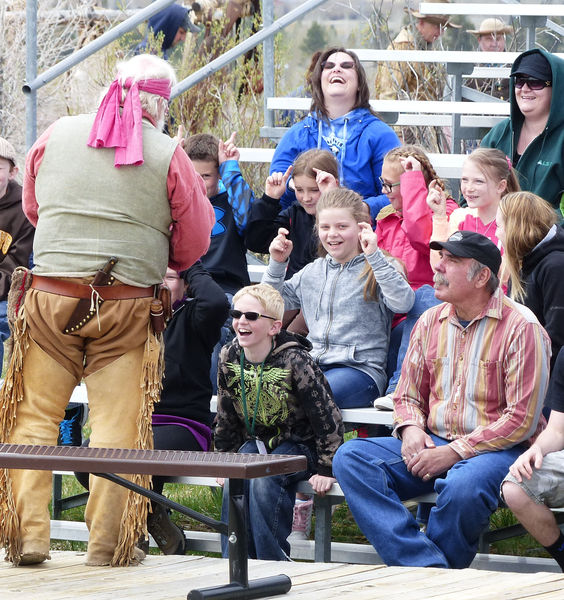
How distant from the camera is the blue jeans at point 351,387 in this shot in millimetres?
5102

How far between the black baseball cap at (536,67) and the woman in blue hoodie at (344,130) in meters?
0.73

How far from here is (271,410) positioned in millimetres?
4855

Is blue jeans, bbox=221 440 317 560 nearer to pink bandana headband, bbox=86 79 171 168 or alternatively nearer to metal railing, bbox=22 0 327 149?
pink bandana headband, bbox=86 79 171 168

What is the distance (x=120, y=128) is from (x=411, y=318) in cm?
170

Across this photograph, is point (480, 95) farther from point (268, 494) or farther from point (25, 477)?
point (25, 477)

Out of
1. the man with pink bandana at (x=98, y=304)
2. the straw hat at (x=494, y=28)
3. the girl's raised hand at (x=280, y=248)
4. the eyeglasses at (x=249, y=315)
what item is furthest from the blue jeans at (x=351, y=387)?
the straw hat at (x=494, y=28)

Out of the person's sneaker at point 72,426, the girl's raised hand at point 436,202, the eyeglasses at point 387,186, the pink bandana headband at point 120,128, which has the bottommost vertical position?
the person's sneaker at point 72,426

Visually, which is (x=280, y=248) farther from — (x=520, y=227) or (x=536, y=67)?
(x=536, y=67)

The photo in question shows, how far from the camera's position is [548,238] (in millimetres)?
4855

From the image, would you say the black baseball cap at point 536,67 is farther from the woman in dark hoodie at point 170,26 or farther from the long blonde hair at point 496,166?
the woman in dark hoodie at point 170,26

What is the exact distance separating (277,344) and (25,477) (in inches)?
48.0

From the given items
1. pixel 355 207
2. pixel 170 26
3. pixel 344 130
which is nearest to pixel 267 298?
pixel 355 207

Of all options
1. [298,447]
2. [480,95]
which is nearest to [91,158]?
[298,447]

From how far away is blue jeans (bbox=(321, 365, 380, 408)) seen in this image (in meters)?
5.10
